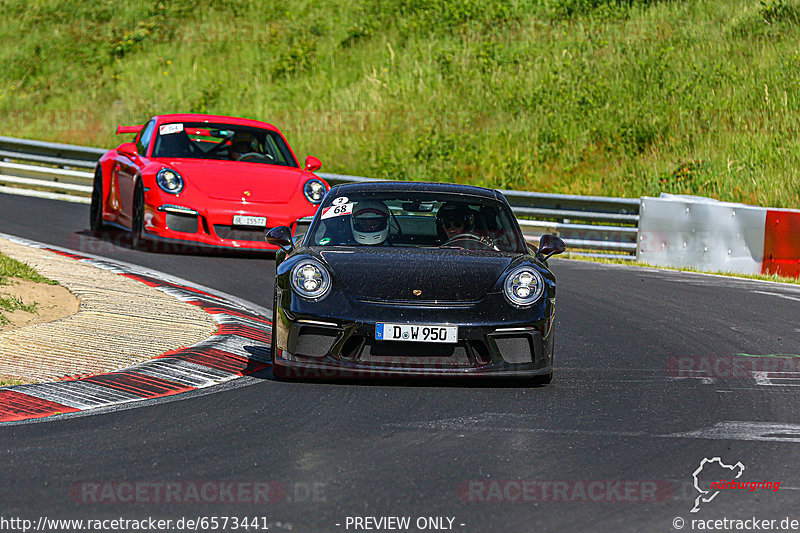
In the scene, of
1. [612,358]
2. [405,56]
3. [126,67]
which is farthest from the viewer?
[126,67]

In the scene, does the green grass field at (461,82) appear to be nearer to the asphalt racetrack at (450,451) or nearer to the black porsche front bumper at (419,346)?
the asphalt racetrack at (450,451)

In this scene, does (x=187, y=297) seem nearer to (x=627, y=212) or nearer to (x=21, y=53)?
(x=627, y=212)

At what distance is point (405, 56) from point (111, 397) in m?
23.7

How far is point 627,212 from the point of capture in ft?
57.1

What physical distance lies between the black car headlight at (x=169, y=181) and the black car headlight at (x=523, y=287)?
6760 millimetres

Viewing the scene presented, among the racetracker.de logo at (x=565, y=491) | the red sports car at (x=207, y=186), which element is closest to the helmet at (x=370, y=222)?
the racetracker.de logo at (x=565, y=491)

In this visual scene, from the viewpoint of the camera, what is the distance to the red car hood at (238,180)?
43.5ft

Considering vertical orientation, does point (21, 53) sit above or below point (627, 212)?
above

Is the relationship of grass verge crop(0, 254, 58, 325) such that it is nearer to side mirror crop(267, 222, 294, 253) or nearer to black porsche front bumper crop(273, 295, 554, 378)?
side mirror crop(267, 222, 294, 253)

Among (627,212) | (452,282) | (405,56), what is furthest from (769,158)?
(452,282)

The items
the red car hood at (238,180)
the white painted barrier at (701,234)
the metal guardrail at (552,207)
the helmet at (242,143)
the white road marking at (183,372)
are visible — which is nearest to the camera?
the white road marking at (183,372)

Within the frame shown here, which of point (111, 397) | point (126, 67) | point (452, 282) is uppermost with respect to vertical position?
point (126, 67)

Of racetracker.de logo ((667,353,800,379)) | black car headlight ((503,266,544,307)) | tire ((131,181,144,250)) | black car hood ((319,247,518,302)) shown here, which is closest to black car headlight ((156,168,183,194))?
tire ((131,181,144,250))

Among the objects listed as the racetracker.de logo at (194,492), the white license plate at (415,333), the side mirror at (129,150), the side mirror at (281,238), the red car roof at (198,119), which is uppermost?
the red car roof at (198,119)
